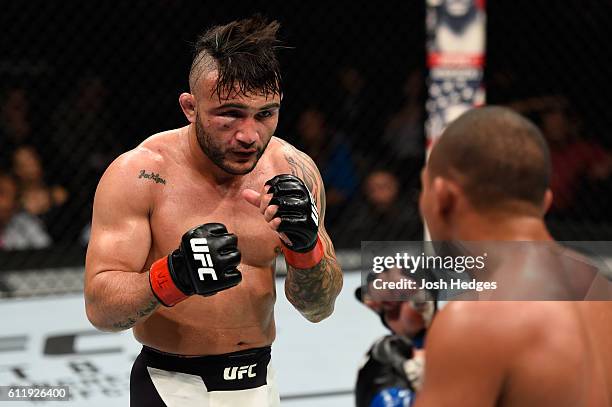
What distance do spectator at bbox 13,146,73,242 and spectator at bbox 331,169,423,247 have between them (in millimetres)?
1568

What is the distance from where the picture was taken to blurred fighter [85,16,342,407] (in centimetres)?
197

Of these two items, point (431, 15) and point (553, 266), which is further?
point (431, 15)

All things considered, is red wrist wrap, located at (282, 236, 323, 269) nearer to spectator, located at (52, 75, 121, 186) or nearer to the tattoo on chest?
the tattoo on chest

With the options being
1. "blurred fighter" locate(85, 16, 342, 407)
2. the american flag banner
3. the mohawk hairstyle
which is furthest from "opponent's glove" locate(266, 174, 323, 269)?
the american flag banner

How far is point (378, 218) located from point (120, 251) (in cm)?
346

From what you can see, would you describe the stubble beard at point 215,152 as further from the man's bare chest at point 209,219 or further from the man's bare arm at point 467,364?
the man's bare arm at point 467,364

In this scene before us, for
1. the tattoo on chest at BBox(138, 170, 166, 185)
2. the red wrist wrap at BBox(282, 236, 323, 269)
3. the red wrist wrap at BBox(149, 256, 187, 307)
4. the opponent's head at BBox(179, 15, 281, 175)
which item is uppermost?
the opponent's head at BBox(179, 15, 281, 175)

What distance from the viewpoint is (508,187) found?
4.48 feet

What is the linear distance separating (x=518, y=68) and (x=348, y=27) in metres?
1.13

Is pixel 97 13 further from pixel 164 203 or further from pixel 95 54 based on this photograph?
pixel 164 203

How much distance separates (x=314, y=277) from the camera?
2.11 metres

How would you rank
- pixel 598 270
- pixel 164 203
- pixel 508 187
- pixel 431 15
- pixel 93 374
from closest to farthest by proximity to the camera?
pixel 508 187
pixel 598 270
pixel 164 203
pixel 93 374
pixel 431 15

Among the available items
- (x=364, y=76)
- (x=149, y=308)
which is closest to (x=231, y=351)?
(x=149, y=308)

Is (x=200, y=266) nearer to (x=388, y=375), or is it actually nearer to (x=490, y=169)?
(x=388, y=375)
